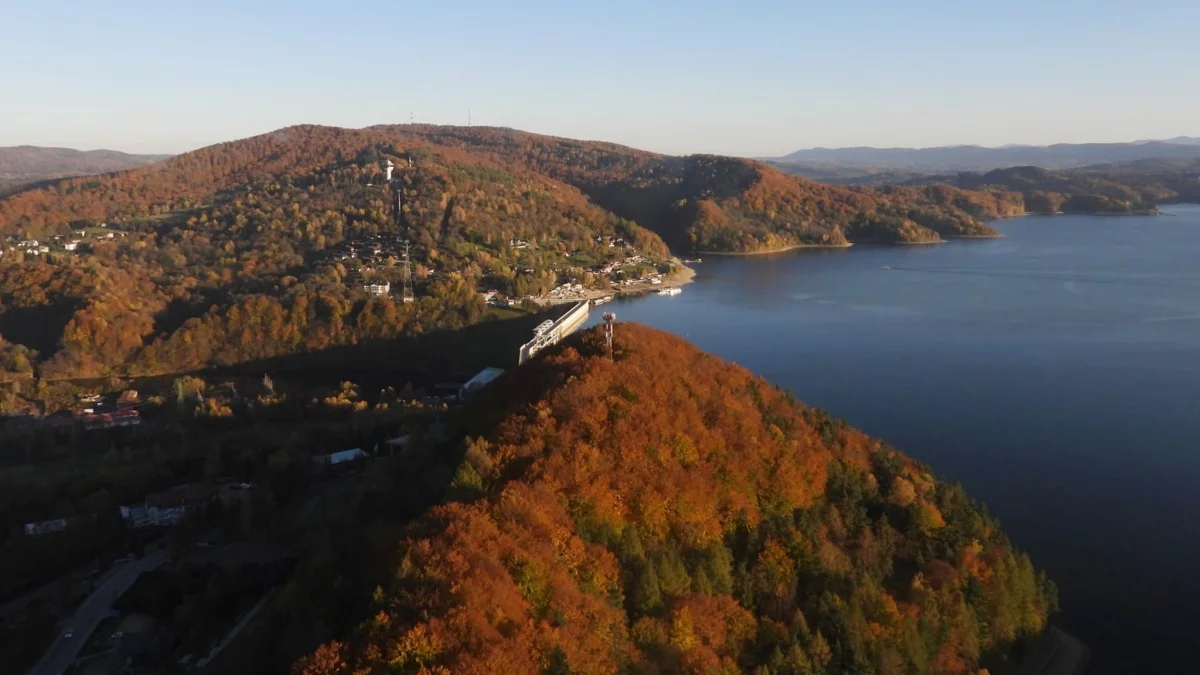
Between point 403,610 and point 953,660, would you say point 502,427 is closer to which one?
point 403,610

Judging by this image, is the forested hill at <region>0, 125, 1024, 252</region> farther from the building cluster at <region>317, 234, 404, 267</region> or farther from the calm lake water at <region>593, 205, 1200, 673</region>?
the building cluster at <region>317, 234, 404, 267</region>

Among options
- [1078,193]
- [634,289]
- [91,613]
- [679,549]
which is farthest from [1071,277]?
[1078,193]

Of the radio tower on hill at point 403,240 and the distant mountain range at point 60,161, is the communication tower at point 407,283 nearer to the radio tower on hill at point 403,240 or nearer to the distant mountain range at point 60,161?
the radio tower on hill at point 403,240

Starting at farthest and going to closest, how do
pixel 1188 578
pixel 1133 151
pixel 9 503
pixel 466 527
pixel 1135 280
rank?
pixel 1133 151, pixel 1135 280, pixel 9 503, pixel 1188 578, pixel 466 527

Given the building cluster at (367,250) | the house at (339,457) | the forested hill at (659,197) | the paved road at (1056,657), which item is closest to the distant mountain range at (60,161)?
the forested hill at (659,197)

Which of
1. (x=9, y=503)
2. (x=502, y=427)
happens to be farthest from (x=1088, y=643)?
(x=9, y=503)

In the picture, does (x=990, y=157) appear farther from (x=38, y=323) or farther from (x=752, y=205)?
(x=38, y=323)

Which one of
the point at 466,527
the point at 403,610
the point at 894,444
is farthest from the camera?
the point at 894,444
